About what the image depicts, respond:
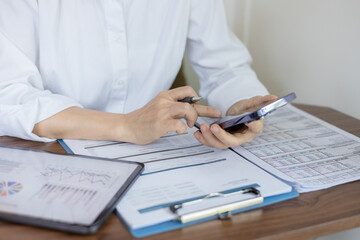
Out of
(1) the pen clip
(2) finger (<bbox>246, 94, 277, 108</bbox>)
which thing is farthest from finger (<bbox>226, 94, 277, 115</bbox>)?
(1) the pen clip

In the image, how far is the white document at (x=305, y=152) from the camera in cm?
72

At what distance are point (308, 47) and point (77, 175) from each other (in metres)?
0.93

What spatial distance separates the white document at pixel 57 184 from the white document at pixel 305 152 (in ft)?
0.91

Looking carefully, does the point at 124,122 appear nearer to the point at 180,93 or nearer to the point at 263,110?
the point at 180,93

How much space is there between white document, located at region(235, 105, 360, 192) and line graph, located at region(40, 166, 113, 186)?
0.30 metres

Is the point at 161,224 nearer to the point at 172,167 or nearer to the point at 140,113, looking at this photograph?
the point at 172,167

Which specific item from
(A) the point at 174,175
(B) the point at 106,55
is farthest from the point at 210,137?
(B) the point at 106,55

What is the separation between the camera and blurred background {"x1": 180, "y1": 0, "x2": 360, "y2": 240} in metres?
1.15

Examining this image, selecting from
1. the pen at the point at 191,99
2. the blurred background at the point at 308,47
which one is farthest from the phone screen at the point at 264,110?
the blurred background at the point at 308,47

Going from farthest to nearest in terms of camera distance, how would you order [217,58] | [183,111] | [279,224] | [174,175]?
[217,58] < [183,111] < [174,175] < [279,224]

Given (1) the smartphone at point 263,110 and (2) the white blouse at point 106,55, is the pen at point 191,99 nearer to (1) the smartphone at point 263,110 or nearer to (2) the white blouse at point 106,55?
(1) the smartphone at point 263,110

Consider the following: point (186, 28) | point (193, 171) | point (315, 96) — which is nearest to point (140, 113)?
point (193, 171)

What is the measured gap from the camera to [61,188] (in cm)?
63

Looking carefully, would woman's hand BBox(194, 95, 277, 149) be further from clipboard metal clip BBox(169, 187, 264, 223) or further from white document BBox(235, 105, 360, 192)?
clipboard metal clip BBox(169, 187, 264, 223)
